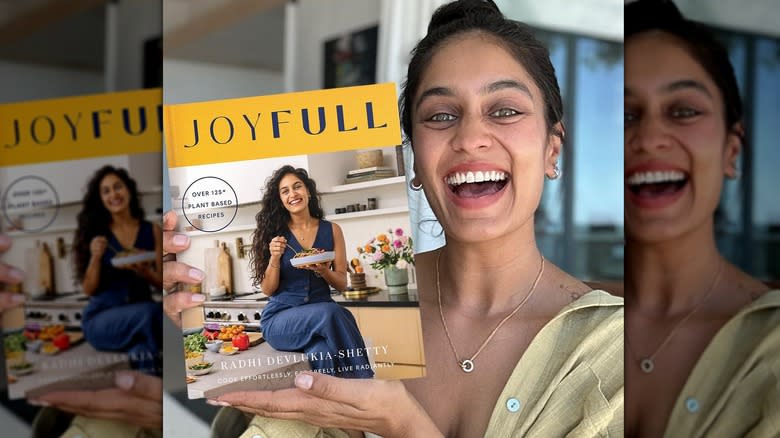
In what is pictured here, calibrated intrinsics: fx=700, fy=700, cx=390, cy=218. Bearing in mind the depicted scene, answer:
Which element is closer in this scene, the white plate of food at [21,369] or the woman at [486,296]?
the woman at [486,296]

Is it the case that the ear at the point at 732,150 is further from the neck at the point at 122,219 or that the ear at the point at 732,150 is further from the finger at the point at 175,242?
the neck at the point at 122,219

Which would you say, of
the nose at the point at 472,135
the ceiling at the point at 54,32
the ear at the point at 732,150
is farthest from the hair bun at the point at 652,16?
the ceiling at the point at 54,32

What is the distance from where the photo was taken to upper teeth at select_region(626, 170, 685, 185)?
66.7 inches

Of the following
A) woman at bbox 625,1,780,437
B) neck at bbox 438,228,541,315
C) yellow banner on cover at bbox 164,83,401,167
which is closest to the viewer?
yellow banner on cover at bbox 164,83,401,167

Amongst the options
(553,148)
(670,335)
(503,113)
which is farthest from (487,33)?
(670,335)

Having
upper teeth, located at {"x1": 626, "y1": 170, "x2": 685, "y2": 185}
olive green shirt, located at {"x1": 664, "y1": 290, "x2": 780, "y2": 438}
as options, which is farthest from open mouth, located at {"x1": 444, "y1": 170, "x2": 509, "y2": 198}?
olive green shirt, located at {"x1": 664, "y1": 290, "x2": 780, "y2": 438}

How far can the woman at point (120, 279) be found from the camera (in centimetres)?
174

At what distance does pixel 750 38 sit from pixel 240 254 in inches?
53.3

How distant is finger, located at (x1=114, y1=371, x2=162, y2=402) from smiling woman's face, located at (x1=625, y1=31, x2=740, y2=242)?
129 centimetres

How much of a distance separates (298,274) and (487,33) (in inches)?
25.4

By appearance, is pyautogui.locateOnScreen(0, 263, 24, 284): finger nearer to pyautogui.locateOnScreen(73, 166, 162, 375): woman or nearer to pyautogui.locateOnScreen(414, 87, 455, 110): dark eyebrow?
pyautogui.locateOnScreen(73, 166, 162, 375): woman

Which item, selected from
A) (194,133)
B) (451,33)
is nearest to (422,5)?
(451,33)

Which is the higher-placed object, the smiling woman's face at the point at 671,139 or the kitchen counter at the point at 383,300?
the smiling woman's face at the point at 671,139

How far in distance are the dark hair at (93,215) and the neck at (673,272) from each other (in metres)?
1.25
